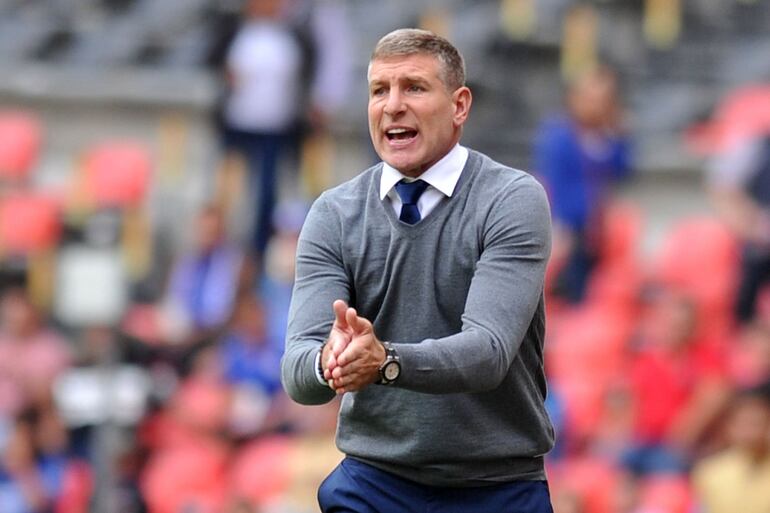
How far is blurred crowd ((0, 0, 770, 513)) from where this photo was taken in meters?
9.62

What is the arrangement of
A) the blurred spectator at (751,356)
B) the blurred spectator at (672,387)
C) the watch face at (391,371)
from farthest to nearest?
the blurred spectator at (672,387)
the blurred spectator at (751,356)
the watch face at (391,371)

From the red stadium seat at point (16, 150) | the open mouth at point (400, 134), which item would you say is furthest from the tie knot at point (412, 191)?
the red stadium seat at point (16, 150)

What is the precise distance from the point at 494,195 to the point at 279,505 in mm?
5728

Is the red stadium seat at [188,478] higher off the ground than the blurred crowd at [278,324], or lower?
lower

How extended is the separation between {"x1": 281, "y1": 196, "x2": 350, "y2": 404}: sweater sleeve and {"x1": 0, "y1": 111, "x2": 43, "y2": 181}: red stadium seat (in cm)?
887

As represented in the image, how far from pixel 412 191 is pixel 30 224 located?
864 cm

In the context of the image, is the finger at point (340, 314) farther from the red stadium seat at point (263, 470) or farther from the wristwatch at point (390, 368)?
the red stadium seat at point (263, 470)

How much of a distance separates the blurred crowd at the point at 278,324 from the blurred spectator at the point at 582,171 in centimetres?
1

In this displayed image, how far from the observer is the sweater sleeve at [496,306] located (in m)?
4.25

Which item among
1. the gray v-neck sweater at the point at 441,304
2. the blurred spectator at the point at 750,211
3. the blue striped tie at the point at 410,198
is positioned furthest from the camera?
the blurred spectator at the point at 750,211

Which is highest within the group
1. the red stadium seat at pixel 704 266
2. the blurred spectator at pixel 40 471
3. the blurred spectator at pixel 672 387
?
the red stadium seat at pixel 704 266

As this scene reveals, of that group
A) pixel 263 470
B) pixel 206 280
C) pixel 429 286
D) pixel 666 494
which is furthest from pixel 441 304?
pixel 206 280

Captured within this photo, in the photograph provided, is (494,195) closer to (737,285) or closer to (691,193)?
(737,285)

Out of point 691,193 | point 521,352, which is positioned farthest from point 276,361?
point 521,352
